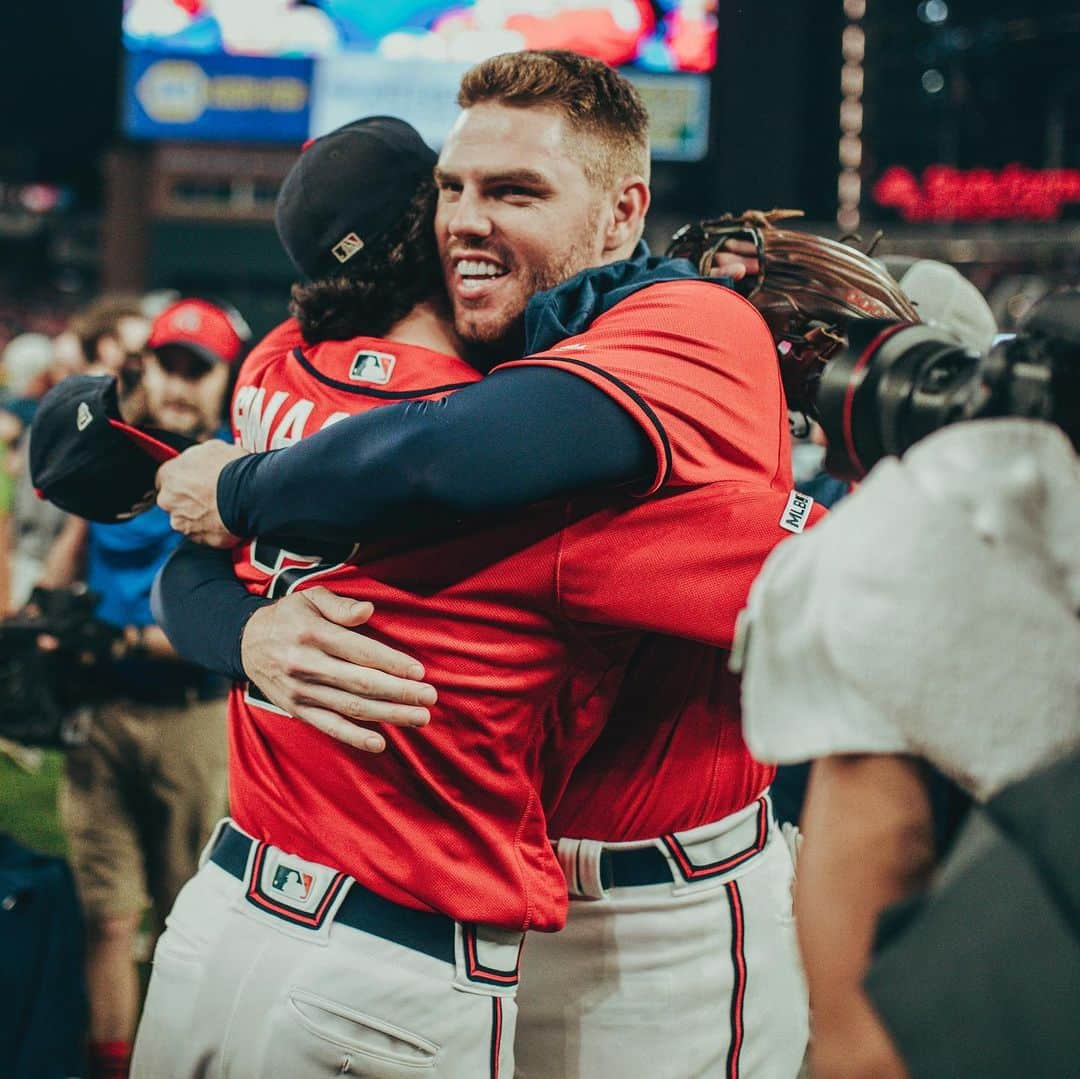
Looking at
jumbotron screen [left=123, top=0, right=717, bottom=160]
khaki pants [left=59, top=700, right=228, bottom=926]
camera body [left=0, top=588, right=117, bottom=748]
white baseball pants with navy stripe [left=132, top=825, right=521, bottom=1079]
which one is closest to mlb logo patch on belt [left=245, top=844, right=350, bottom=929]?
white baseball pants with navy stripe [left=132, top=825, right=521, bottom=1079]

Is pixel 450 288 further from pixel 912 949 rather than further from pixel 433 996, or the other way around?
pixel 912 949

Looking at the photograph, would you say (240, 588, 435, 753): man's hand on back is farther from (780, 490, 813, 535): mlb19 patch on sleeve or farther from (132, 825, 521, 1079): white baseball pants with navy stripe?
(780, 490, 813, 535): mlb19 patch on sleeve

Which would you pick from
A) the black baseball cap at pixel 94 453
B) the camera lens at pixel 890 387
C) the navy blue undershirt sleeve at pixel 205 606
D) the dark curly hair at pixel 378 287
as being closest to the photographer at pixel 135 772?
the black baseball cap at pixel 94 453

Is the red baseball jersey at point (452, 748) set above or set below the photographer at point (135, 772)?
above

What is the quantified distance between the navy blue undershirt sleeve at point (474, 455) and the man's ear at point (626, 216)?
1.92 feet

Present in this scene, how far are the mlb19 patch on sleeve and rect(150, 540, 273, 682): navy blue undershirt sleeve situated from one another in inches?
27.4

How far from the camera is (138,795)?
3758mm

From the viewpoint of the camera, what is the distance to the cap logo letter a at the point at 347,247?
5.96ft

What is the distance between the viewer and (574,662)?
59.6 inches

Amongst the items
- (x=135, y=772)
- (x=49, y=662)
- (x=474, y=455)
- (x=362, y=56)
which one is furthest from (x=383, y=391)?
(x=362, y=56)

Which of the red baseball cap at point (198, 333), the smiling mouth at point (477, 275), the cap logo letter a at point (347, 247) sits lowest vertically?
the smiling mouth at point (477, 275)

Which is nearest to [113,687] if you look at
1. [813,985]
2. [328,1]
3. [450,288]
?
[450,288]

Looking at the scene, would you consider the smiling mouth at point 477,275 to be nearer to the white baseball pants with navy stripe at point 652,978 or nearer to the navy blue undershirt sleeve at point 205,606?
the navy blue undershirt sleeve at point 205,606

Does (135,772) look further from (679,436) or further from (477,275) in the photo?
(679,436)
